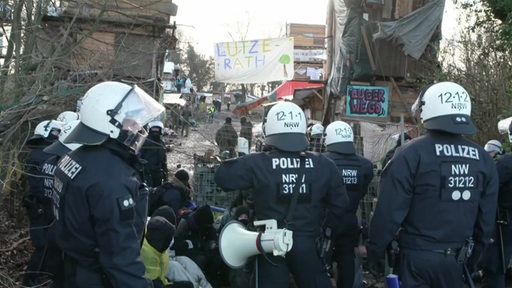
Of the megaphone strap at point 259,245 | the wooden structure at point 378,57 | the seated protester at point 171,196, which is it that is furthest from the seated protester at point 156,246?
the wooden structure at point 378,57

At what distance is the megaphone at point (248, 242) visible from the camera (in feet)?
13.4

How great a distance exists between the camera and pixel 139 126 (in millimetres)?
3305

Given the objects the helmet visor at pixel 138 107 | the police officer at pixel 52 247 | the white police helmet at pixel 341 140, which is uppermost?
the helmet visor at pixel 138 107

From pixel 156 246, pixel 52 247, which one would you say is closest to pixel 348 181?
pixel 156 246

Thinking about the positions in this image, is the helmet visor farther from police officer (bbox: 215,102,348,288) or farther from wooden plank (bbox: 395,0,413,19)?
wooden plank (bbox: 395,0,413,19)

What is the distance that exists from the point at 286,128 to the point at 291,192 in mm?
583

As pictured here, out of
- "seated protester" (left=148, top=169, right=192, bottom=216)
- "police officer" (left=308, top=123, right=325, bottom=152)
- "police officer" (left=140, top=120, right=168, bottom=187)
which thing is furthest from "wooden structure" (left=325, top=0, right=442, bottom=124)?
"seated protester" (left=148, top=169, right=192, bottom=216)

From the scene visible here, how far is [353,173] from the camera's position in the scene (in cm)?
600

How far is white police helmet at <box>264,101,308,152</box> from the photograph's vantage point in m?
4.61

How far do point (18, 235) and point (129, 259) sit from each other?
206 inches

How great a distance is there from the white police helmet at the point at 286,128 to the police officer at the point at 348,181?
50.3 inches

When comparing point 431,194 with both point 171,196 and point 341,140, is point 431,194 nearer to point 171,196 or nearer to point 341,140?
point 341,140

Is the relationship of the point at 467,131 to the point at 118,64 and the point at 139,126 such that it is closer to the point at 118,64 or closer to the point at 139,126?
the point at 139,126

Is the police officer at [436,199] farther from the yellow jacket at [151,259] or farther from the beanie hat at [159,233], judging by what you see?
the yellow jacket at [151,259]
